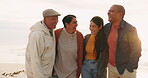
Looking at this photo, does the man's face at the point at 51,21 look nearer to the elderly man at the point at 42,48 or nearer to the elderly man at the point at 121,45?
the elderly man at the point at 42,48

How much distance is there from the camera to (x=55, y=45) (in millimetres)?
4938

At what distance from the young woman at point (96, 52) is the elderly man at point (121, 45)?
141mm

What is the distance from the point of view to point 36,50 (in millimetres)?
4527

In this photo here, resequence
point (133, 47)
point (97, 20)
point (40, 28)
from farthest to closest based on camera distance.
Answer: point (97, 20) < point (133, 47) < point (40, 28)

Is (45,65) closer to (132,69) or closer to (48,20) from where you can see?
(48,20)

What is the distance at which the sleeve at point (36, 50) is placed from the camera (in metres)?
4.52

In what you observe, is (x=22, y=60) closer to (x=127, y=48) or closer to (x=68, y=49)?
(x=68, y=49)

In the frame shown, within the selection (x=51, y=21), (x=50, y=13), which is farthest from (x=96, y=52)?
(x=50, y=13)

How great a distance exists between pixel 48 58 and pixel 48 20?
2.29ft

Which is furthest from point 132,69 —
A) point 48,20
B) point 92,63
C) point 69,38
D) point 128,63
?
point 48,20

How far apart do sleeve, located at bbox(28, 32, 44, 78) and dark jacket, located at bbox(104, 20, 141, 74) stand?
1.51 meters

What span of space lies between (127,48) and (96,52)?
0.61m

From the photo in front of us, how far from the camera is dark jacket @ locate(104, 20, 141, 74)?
4910mm

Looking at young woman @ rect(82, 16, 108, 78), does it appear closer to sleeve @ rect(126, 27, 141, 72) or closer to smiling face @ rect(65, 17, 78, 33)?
smiling face @ rect(65, 17, 78, 33)
